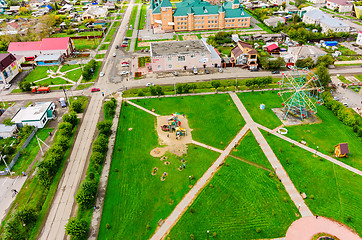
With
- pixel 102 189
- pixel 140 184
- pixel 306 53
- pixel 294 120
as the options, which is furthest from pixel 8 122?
pixel 306 53

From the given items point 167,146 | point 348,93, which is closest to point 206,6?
point 348,93

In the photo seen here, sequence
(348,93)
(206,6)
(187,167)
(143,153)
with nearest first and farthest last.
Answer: (187,167)
(143,153)
(348,93)
(206,6)

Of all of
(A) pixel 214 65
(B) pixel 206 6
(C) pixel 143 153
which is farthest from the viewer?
(B) pixel 206 6

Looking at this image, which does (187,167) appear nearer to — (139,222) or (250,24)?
(139,222)

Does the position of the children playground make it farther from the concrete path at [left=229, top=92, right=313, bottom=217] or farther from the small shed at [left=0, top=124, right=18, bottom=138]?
the small shed at [left=0, top=124, right=18, bottom=138]

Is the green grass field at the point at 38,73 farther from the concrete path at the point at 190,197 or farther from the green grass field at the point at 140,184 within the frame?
the concrete path at the point at 190,197

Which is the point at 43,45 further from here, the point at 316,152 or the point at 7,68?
the point at 316,152
